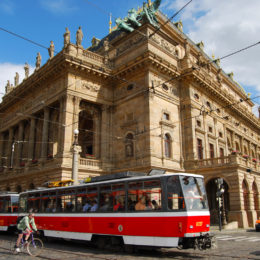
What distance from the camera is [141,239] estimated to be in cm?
1067

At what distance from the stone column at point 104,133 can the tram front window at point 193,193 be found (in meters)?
17.0

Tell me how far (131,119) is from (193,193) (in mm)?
17510

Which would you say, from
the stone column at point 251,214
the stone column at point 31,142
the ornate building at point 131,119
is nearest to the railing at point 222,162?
the ornate building at point 131,119

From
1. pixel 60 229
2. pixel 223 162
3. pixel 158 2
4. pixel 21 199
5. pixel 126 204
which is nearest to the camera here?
pixel 126 204

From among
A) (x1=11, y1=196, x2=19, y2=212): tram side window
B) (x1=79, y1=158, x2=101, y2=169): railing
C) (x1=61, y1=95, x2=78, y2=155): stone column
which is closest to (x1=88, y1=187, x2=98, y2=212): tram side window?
(x1=11, y1=196, x2=19, y2=212): tram side window

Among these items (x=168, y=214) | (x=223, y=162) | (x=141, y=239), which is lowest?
(x=141, y=239)

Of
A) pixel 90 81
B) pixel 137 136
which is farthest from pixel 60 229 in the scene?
pixel 90 81

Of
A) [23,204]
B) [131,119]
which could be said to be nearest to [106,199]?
[23,204]

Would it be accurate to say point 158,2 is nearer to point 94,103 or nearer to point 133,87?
point 133,87

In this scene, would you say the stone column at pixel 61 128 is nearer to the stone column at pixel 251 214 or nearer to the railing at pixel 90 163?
the railing at pixel 90 163

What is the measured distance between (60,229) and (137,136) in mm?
13705

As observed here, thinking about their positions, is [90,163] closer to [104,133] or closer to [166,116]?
[104,133]

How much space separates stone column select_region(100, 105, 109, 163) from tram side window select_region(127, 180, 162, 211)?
16193mm

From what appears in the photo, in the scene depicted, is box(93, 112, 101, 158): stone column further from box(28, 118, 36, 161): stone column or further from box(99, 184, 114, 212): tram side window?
box(99, 184, 114, 212): tram side window
